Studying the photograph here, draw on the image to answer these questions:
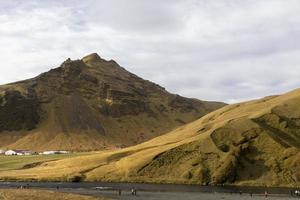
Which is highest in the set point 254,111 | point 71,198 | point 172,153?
point 254,111

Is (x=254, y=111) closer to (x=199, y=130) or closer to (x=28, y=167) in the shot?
(x=199, y=130)

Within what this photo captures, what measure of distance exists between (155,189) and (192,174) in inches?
798

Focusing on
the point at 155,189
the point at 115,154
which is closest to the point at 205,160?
the point at 155,189

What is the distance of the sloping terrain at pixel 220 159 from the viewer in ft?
430

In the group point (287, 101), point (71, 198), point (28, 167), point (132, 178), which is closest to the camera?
point (71, 198)

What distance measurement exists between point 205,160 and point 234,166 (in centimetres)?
754

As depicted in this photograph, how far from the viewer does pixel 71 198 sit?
86.1 metres

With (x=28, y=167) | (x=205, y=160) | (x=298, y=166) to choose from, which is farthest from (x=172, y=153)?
(x=28, y=167)

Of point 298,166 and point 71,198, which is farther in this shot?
point 298,166

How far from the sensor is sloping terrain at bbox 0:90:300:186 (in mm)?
131125

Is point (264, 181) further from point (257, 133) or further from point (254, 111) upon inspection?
point (254, 111)

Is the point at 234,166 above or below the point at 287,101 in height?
below

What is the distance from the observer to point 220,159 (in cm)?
13425

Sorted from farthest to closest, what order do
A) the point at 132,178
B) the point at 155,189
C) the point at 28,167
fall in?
the point at 28,167
the point at 132,178
the point at 155,189
